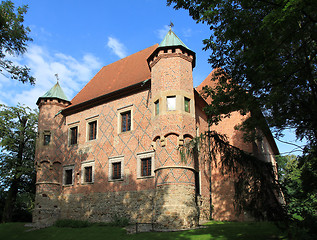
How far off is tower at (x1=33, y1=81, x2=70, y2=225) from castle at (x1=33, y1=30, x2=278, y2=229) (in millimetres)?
66

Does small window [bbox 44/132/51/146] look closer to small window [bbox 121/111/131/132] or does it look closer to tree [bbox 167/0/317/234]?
small window [bbox 121/111/131/132]

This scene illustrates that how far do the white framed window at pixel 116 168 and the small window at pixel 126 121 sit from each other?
189 cm

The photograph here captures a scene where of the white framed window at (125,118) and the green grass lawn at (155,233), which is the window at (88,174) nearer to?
the green grass lawn at (155,233)

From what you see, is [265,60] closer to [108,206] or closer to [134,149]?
[134,149]

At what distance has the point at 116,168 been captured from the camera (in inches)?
698

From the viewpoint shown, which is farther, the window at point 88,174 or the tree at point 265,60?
the window at point 88,174

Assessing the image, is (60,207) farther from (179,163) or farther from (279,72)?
(279,72)

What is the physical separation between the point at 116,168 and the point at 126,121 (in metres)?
3.05

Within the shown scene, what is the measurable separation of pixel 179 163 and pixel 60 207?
1045 centimetres

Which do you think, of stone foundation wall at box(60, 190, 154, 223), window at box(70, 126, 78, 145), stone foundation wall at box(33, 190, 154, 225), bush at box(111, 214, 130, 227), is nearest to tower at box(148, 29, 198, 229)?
stone foundation wall at box(60, 190, 154, 223)

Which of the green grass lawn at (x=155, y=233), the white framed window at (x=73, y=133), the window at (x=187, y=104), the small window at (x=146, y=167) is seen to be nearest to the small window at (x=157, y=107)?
the window at (x=187, y=104)

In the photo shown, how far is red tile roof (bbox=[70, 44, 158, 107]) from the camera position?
63.4ft

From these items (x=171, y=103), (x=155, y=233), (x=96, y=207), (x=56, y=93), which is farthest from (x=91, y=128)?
(x=155, y=233)

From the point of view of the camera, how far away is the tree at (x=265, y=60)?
894cm
